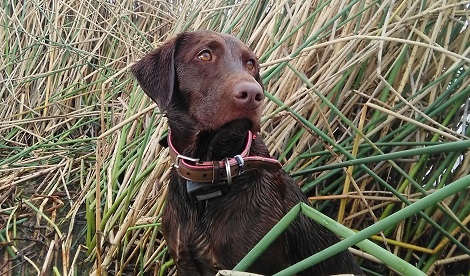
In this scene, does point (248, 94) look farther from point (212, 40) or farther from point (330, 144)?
point (330, 144)

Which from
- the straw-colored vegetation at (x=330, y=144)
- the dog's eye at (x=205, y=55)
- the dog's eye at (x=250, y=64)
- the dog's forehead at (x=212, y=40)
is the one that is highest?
the dog's forehead at (x=212, y=40)

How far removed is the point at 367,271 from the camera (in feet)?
7.93

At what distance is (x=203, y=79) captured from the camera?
1.86 meters

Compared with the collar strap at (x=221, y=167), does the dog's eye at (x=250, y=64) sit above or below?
above

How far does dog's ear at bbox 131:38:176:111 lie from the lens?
1896mm

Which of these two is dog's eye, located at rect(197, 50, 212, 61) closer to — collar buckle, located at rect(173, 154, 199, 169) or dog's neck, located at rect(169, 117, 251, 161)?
dog's neck, located at rect(169, 117, 251, 161)

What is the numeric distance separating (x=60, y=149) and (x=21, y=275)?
4.59ft

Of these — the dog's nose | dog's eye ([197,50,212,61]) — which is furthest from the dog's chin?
dog's eye ([197,50,212,61])

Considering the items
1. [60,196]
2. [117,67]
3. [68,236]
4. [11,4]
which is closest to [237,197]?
[68,236]

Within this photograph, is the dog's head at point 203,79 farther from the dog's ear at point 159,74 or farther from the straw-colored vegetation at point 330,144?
the straw-colored vegetation at point 330,144

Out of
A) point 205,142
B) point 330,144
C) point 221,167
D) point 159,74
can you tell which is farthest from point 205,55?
point 330,144

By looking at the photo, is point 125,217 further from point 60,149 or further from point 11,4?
point 11,4

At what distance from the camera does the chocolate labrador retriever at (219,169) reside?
173 cm

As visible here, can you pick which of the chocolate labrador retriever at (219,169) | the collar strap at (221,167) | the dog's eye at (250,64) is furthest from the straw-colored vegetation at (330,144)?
the collar strap at (221,167)
